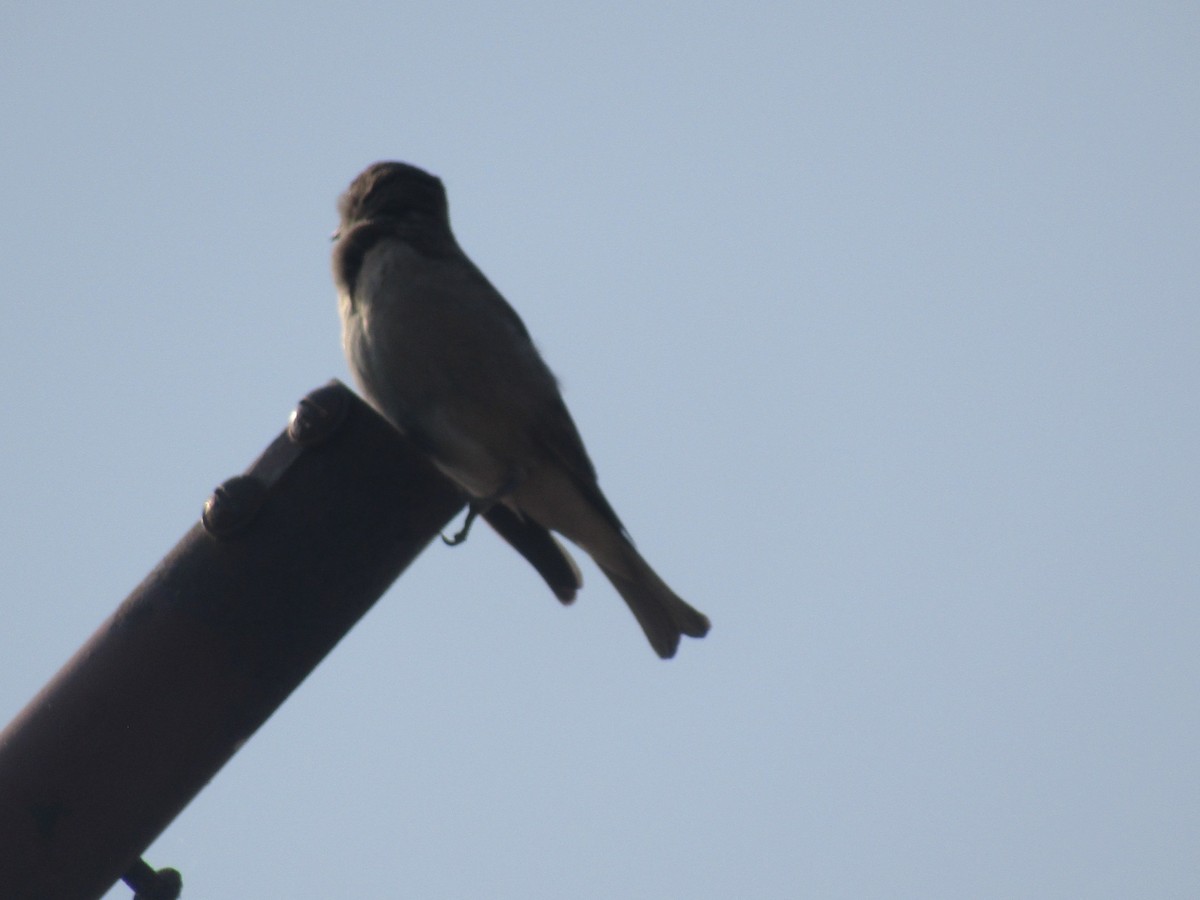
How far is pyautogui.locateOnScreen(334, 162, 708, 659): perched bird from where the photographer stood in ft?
14.0

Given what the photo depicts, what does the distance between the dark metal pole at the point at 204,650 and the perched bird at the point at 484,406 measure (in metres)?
1.81

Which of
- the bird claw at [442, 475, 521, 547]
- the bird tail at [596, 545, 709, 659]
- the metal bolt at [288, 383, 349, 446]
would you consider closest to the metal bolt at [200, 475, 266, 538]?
the metal bolt at [288, 383, 349, 446]

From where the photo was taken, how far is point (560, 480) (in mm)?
4469

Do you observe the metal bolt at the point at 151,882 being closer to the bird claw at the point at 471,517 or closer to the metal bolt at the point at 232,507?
the metal bolt at the point at 232,507

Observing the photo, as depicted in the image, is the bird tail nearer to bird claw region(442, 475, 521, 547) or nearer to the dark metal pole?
bird claw region(442, 475, 521, 547)

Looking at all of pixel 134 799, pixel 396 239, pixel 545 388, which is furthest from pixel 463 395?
pixel 134 799

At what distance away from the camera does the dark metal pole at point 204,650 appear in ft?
6.75

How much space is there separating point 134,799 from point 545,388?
2701mm

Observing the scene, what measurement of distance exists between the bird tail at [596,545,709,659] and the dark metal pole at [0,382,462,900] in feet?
6.97

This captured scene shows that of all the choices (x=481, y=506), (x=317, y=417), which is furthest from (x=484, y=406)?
(x=317, y=417)

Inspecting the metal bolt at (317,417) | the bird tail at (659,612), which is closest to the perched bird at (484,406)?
the bird tail at (659,612)

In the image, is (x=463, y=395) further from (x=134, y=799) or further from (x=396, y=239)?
(x=134, y=799)

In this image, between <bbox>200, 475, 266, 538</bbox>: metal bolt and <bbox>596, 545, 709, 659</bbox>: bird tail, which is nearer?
<bbox>200, 475, 266, 538</bbox>: metal bolt

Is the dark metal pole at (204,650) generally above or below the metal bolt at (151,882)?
above
